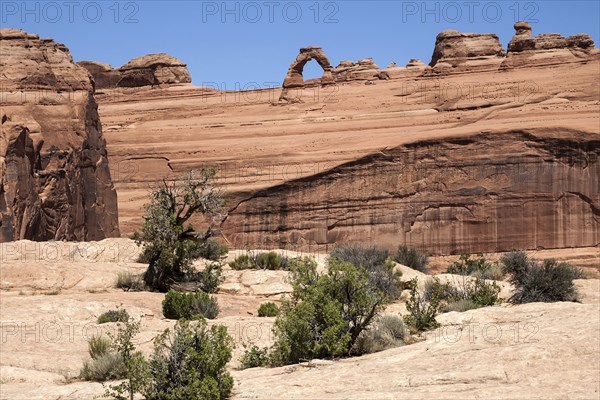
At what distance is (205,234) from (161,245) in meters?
1.13

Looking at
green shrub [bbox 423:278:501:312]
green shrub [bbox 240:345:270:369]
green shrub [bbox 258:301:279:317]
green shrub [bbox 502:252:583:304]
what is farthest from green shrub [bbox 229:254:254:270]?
green shrub [bbox 240:345:270:369]

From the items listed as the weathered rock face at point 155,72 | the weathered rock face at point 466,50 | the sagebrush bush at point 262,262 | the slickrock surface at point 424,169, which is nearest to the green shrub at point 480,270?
the sagebrush bush at point 262,262

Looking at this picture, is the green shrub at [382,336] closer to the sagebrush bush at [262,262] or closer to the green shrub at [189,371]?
the green shrub at [189,371]

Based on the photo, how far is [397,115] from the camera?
3866 centimetres

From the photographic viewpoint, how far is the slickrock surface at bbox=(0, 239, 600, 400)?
9.20 meters

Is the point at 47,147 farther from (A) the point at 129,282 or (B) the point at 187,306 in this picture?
(B) the point at 187,306

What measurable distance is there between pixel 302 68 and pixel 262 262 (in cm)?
2810

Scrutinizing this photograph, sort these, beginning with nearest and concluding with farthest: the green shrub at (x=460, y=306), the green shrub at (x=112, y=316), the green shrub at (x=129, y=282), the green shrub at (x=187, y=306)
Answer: the green shrub at (x=112, y=316) < the green shrub at (x=460, y=306) < the green shrub at (x=187, y=306) < the green shrub at (x=129, y=282)

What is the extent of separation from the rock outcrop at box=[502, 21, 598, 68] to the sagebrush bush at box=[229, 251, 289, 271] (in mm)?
22208

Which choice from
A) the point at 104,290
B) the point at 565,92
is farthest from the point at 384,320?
the point at 565,92

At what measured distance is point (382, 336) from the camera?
40.0ft

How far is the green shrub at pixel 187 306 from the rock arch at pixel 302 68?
29.5 m

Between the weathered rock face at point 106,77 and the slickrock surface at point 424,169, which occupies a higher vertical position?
the weathered rock face at point 106,77

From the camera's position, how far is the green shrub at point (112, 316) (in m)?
14.6
